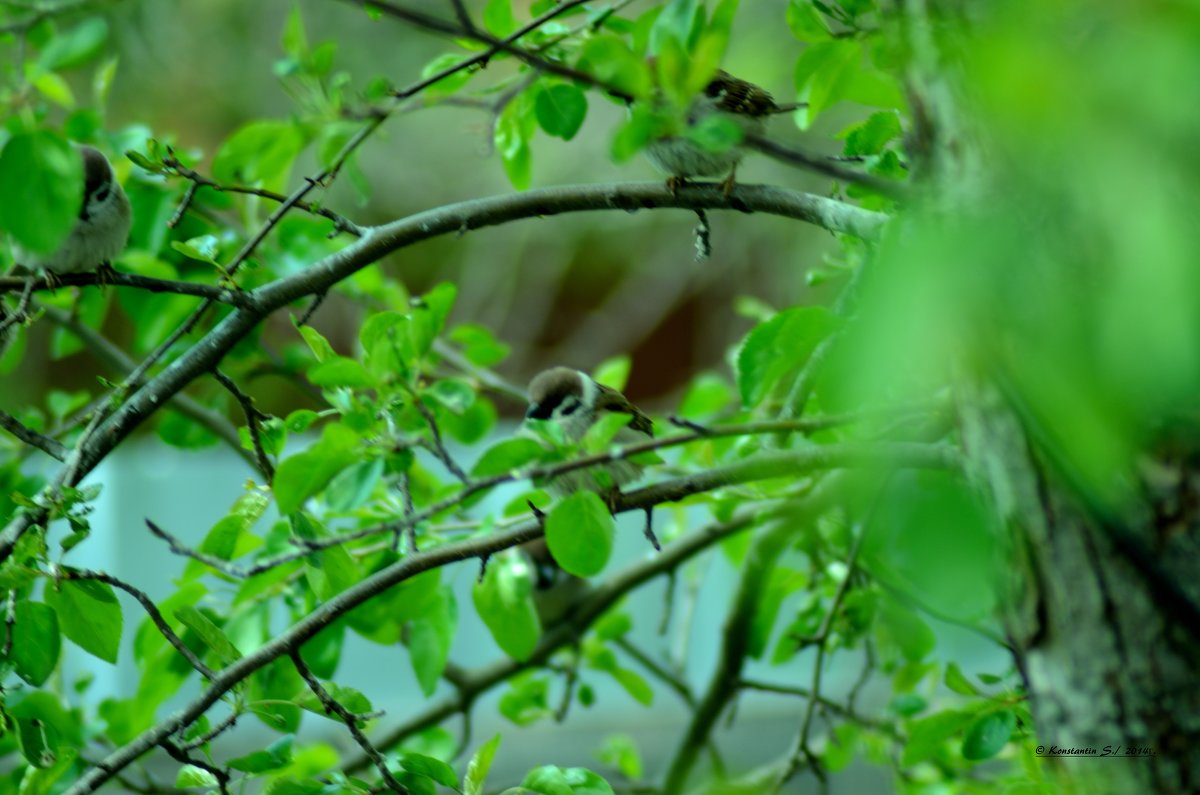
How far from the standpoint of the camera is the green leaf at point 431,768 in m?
0.99

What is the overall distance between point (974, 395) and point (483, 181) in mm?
4820

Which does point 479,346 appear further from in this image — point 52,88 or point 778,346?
point 778,346

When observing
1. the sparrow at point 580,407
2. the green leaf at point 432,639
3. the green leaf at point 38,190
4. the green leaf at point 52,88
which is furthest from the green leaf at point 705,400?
the green leaf at point 38,190

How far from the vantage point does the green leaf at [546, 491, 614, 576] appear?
895 mm

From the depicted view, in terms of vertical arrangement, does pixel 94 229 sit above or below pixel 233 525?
above

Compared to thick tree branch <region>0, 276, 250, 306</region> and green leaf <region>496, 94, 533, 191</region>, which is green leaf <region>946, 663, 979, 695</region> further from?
thick tree branch <region>0, 276, 250, 306</region>

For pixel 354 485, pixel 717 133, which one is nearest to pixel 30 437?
pixel 354 485

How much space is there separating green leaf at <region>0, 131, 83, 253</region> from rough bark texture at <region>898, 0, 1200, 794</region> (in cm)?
48

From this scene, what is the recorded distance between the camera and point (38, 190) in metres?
0.65

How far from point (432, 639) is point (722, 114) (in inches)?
36.4

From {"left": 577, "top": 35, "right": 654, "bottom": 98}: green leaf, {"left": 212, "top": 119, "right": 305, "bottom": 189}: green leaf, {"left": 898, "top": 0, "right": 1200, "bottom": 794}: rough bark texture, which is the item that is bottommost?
{"left": 898, "top": 0, "right": 1200, "bottom": 794}: rough bark texture

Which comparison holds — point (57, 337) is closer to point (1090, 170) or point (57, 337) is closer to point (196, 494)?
point (1090, 170)

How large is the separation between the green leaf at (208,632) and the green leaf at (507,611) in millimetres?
301

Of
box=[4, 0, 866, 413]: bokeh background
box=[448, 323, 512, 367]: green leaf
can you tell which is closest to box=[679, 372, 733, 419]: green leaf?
box=[448, 323, 512, 367]: green leaf
